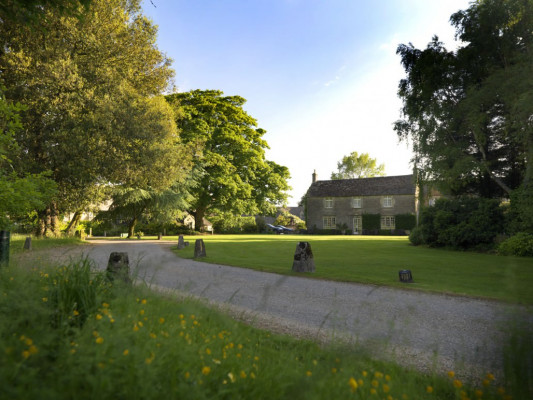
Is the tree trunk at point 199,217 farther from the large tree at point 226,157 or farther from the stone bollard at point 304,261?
the stone bollard at point 304,261

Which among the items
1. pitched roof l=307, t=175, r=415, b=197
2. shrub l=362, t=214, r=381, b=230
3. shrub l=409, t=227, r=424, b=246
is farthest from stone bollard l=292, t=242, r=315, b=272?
pitched roof l=307, t=175, r=415, b=197

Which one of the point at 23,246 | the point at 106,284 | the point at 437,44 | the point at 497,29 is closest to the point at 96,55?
the point at 23,246

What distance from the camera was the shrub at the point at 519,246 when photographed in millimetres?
15477

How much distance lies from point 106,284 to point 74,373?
2647mm

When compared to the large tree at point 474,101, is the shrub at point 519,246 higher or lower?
lower

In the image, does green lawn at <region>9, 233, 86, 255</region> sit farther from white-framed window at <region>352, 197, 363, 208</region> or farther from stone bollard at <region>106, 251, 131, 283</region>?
white-framed window at <region>352, 197, 363, 208</region>

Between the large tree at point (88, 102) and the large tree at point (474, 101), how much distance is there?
15674 millimetres

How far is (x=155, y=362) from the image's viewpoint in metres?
2.21

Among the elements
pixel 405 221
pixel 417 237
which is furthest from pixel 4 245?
pixel 405 221

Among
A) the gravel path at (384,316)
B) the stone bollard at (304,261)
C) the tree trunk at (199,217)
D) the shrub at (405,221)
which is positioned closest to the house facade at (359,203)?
the shrub at (405,221)

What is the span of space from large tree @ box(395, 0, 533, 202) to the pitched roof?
26.0 meters

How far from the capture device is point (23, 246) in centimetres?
1512

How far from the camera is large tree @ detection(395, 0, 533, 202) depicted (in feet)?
57.0

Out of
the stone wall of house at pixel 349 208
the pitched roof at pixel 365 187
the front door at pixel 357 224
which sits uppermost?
the pitched roof at pixel 365 187
